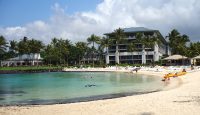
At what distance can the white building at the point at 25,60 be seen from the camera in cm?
12038

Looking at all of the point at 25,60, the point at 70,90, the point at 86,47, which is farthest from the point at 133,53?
the point at 70,90

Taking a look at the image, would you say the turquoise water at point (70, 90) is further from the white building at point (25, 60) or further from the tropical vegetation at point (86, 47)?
the white building at point (25, 60)

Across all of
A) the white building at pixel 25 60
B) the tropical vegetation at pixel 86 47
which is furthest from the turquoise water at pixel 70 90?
the white building at pixel 25 60

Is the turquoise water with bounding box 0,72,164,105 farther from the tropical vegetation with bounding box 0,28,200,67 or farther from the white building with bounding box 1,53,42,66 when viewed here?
the white building with bounding box 1,53,42,66

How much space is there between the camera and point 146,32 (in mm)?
103688

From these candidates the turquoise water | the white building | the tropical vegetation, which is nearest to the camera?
the turquoise water

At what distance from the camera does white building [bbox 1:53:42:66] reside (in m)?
120

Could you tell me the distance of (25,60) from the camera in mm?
121375

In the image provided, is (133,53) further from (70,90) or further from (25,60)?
(70,90)

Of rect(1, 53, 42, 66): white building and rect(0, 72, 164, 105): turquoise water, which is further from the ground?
rect(1, 53, 42, 66): white building

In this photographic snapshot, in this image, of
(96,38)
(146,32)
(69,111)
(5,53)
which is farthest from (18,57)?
(69,111)

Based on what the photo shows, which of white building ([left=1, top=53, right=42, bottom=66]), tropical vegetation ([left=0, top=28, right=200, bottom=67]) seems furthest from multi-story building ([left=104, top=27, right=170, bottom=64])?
white building ([left=1, top=53, right=42, bottom=66])

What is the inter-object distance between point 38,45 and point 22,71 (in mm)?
32473

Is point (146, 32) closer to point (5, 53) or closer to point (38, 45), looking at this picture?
point (38, 45)
